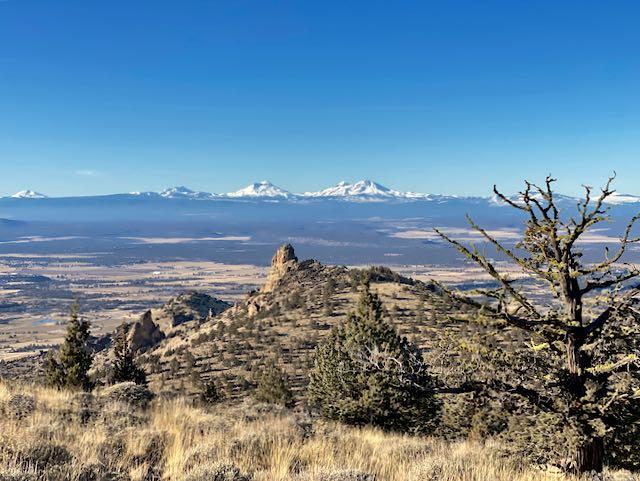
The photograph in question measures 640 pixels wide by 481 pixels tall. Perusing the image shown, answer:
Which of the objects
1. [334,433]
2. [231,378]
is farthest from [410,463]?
[231,378]

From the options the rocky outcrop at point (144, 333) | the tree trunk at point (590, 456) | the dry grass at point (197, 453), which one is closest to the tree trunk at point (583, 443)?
the tree trunk at point (590, 456)

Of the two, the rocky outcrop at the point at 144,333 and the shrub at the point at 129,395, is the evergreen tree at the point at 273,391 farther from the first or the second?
the rocky outcrop at the point at 144,333

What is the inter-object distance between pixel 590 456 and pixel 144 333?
260 feet

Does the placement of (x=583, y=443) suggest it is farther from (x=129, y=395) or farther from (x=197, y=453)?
(x=129, y=395)

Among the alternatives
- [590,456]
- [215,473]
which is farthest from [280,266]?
[215,473]

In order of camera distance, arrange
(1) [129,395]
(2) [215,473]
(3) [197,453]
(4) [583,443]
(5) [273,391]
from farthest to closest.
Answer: (5) [273,391], (1) [129,395], (4) [583,443], (3) [197,453], (2) [215,473]

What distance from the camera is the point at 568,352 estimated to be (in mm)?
8891

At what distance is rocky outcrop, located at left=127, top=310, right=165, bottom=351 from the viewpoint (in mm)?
77356

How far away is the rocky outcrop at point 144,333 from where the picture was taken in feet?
254

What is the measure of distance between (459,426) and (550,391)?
21975 mm

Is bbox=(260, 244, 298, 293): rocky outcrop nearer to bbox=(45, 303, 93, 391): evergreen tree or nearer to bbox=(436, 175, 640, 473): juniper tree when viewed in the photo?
bbox=(45, 303, 93, 391): evergreen tree

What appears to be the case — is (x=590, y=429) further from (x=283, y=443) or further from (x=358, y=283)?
(x=358, y=283)

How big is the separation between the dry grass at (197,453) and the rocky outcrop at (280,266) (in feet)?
245

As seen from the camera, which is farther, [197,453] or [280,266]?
[280,266]
